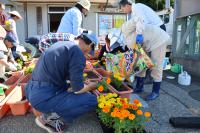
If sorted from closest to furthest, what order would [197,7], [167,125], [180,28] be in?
[167,125] < [197,7] < [180,28]

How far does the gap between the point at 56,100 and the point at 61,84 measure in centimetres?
22

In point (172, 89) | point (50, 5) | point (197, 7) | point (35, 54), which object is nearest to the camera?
point (172, 89)

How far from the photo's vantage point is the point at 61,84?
119 inches

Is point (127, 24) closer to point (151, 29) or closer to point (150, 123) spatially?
point (151, 29)

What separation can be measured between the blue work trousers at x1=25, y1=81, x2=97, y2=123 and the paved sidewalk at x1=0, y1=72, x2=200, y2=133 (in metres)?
0.34

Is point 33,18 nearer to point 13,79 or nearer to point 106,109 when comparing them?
point 13,79

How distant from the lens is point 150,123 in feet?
11.4

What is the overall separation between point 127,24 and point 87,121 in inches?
72.7

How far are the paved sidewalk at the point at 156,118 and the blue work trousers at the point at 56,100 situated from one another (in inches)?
13.4

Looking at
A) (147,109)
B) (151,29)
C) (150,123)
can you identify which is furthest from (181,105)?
(151,29)

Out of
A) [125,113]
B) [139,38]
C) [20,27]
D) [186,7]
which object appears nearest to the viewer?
[125,113]

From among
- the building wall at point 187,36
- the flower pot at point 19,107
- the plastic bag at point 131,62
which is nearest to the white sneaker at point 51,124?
the flower pot at point 19,107

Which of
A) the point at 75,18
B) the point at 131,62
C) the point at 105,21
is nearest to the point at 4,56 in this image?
the point at 75,18

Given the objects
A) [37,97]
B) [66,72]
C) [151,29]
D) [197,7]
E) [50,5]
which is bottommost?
[37,97]
